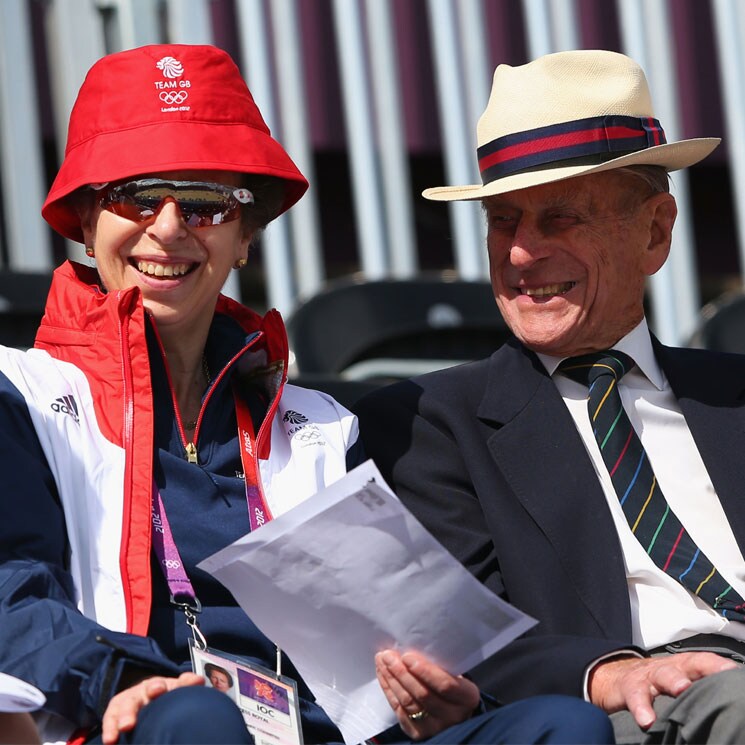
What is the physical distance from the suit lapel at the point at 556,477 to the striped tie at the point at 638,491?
0.18 ft

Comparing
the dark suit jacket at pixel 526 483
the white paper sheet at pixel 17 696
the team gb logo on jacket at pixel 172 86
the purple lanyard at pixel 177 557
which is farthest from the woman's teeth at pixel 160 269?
the white paper sheet at pixel 17 696

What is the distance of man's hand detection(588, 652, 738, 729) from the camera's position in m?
2.36

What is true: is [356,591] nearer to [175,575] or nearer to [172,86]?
[175,575]

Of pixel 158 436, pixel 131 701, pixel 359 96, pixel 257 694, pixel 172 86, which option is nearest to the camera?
pixel 131 701

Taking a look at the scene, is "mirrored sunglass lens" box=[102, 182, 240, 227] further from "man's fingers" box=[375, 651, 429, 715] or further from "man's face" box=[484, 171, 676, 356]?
"man's fingers" box=[375, 651, 429, 715]

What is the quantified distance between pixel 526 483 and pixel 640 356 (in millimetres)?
441

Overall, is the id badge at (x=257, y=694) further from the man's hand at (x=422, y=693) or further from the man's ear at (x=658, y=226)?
the man's ear at (x=658, y=226)

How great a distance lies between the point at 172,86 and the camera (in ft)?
9.06

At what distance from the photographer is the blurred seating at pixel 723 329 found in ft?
14.0

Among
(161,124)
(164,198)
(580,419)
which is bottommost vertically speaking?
(580,419)

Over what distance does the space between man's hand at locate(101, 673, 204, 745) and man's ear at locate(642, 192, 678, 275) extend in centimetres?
149

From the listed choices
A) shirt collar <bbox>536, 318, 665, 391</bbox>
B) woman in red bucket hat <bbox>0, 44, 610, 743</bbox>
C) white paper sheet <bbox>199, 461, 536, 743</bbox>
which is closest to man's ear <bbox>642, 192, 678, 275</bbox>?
shirt collar <bbox>536, 318, 665, 391</bbox>

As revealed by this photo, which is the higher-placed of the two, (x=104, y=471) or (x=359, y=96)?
(x=359, y=96)

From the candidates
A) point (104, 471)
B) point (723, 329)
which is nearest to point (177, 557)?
point (104, 471)
